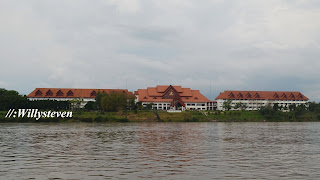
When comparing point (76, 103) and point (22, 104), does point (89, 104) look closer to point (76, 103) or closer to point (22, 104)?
point (76, 103)

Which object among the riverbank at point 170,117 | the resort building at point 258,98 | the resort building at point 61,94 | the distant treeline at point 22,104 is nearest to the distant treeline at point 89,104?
the distant treeline at point 22,104

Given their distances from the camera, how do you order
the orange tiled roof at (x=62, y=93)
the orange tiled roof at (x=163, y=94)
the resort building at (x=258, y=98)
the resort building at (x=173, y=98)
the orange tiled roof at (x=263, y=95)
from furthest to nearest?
1. the orange tiled roof at (x=263, y=95)
2. the resort building at (x=258, y=98)
3. the orange tiled roof at (x=163, y=94)
4. the orange tiled roof at (x=62, y=93)
5. the resort building at (x=173, y=98)

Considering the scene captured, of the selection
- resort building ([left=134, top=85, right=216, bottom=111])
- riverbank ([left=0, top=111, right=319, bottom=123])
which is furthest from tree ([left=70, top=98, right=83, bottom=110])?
resort building ([left=134, top=85, right=216, bottom=111])

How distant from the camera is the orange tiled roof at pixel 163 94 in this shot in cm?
12250

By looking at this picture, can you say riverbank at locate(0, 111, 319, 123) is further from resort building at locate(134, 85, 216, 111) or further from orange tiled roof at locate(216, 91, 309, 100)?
orange tiled roof at locate(216, 91, 309, 100)

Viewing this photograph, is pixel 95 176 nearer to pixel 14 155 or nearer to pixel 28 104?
pixel 14 155

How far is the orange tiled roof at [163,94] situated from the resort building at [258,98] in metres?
9.02

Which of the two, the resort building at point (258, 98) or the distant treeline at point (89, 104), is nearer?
the distant treeline at point (89, 104)

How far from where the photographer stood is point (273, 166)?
18484mm

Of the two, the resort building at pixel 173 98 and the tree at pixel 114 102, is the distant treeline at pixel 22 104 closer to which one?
the tree at pixel 114 102

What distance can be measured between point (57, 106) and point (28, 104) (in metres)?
8.21

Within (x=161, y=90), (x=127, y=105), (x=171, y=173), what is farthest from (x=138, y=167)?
(x=161, y=90)

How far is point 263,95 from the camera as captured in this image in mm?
132875

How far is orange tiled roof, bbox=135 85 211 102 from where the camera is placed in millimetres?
122500
